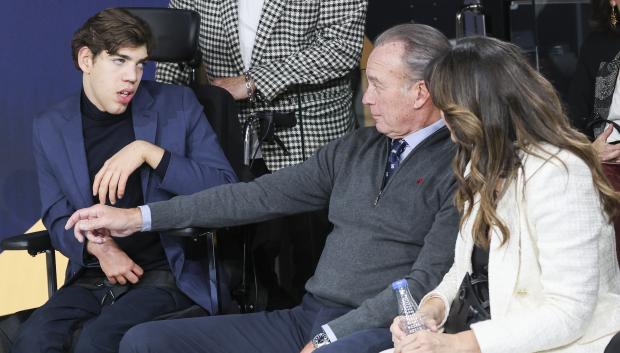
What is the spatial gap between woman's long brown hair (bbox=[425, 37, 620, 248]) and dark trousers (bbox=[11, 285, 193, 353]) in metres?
1.28

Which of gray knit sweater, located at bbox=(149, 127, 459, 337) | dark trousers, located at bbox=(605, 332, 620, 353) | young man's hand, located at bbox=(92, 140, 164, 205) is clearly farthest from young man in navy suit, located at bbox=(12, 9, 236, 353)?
dark trousers, located at bbox=(605, 332, 620, 353)

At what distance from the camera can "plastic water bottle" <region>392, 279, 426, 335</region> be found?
2.43 m

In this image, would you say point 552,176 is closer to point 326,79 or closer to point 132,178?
point 132,178

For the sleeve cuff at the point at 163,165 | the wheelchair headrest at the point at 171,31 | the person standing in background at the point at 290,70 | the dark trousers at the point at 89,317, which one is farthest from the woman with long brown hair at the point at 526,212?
the person standing in background at the point at 290,70

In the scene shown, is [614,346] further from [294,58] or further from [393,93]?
[294,58]

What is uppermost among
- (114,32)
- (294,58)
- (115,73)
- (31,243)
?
(114,32)

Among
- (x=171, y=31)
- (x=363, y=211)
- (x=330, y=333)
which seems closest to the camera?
(x=330, y=333)

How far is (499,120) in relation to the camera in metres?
2.34

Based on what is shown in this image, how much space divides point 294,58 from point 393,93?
3.60ft

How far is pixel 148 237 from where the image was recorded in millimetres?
3494

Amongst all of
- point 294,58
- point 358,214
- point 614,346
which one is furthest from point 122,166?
point 614,346

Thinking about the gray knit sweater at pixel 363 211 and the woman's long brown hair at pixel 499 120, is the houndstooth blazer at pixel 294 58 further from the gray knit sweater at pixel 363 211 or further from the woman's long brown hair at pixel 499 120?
the woman's long brown hair at pixel 499 120

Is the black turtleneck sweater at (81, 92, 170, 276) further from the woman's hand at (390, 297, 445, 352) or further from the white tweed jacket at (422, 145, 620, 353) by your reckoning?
the white tweed jacket at (422, 145, 620, 353)

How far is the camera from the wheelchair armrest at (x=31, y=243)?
11.3ft
